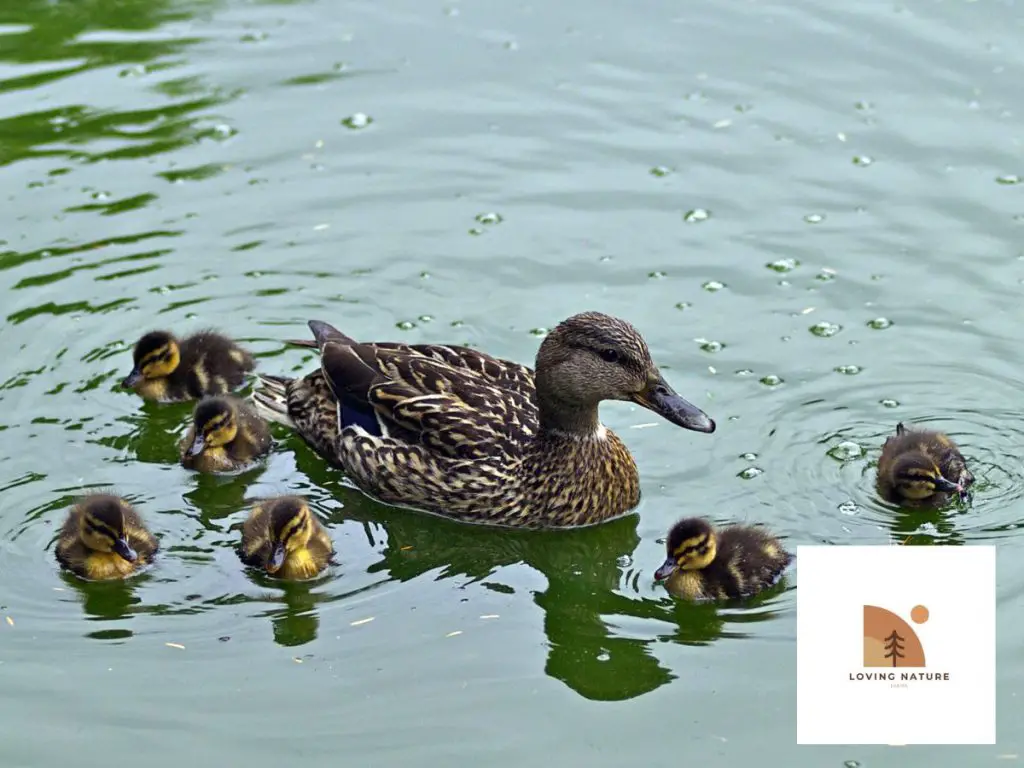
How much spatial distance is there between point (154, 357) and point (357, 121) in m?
2.63

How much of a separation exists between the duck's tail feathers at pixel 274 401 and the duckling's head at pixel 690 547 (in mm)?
2114

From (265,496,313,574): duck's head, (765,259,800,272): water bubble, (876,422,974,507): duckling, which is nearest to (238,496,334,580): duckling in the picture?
(265,496,313,574): duck's head

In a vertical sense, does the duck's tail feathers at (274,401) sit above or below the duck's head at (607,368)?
below

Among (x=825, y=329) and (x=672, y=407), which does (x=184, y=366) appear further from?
(x=825, y=329)

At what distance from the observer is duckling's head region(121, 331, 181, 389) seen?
307 inches

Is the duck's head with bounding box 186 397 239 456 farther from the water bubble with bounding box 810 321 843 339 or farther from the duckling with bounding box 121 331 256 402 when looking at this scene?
the water bubble with bounding box 810 321 843 339

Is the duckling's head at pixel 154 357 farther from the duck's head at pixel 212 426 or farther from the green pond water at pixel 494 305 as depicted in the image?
the duck's head at pixel 212 426

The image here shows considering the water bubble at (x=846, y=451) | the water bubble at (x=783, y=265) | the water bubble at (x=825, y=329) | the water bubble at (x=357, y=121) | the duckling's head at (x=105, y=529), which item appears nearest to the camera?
the duckling's head at (x=105, y=529)

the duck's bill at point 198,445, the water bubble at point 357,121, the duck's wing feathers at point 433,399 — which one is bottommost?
the duck's bill at point 198,445

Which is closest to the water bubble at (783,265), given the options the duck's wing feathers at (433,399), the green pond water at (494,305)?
the green pond water at (494,305)

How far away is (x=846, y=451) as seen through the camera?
727 centimetres

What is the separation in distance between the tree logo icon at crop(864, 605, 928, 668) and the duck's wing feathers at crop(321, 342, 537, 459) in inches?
66.1

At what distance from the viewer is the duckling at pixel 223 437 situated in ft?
23.9

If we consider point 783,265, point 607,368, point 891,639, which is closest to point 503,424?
point 607,368
